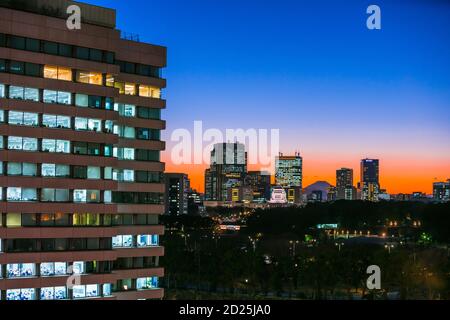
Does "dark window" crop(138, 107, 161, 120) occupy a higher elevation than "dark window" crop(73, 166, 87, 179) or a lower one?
higher

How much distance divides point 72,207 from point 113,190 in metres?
4.19

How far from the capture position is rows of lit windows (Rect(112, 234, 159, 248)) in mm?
59438

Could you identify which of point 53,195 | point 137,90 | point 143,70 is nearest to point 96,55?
point 137,90

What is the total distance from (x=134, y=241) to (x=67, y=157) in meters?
11.0

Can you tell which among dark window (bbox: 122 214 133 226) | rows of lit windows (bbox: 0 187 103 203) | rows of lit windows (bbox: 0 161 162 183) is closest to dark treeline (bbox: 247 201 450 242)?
dark window (bbox: 122 214 133 226)

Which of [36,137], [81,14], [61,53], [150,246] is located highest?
[81,14]

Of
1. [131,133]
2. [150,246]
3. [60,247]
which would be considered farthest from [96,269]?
[131,133]

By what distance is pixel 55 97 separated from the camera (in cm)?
5297

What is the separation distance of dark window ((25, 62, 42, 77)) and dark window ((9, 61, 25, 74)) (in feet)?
0.98

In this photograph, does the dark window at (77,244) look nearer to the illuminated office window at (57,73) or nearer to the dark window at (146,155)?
the dark window at (146,155)

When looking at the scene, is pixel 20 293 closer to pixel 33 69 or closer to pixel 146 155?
pixel 33 69

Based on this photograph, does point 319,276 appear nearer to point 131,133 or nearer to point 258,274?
point 258,274

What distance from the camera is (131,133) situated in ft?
201

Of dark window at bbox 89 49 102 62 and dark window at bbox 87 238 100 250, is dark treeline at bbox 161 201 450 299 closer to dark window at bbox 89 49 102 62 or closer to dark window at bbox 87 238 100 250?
dark window at bbox 87 238 100 250
